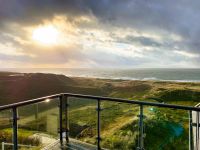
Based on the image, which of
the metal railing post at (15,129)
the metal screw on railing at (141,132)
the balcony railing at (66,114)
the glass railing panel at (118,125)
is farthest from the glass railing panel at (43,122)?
the metal screw on railing at (141,132)

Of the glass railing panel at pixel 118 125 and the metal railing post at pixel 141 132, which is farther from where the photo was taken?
the glass railing panel at pixel 118 125

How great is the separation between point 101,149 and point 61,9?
45.8 feet

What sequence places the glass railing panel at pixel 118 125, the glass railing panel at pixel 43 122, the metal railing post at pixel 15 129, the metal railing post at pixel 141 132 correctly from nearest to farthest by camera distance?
1. the metal railing post at pixel 15 129
2. the metal railing post at pixel 141 132
3. the glass railing panel at pixel 43 122
4. the glass railing panel at pixel 118 125

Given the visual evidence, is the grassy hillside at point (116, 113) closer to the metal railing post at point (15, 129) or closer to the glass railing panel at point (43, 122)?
the glass railing panel at point (43, 122)

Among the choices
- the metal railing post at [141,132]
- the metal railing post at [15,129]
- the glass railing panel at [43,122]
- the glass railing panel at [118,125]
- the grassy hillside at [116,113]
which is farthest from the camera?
the grassy hillside at [116,113]

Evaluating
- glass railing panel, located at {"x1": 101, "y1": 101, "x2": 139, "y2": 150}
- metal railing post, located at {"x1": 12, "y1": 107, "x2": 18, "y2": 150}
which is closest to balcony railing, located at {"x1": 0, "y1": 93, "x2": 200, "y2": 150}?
metal railing post, located at {"x1": 12, "y1": 107, "x2": 18, "y2": 150}

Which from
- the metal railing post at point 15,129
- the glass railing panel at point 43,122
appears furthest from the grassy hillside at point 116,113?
the metal railing post at point 15,129

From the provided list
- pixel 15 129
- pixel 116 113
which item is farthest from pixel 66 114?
pixel 116 113

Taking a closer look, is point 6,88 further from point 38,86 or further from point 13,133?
point 13,133

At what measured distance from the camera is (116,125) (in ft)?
31.8

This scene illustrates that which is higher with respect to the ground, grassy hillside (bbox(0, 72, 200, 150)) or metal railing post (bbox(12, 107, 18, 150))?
metal railing post (bbox(12, 107, 18, 150))

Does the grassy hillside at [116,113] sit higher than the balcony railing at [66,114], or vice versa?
the balcony railing at [66,114]

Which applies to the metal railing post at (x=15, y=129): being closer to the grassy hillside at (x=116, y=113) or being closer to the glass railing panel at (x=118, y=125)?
the grassy hillside at (x=116, y=113)

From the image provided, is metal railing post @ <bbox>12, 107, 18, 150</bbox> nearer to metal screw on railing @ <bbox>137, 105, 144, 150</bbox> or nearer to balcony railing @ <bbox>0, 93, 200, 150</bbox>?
balcony railing @ <bbox>0, 93, 200, 150</bbox>
